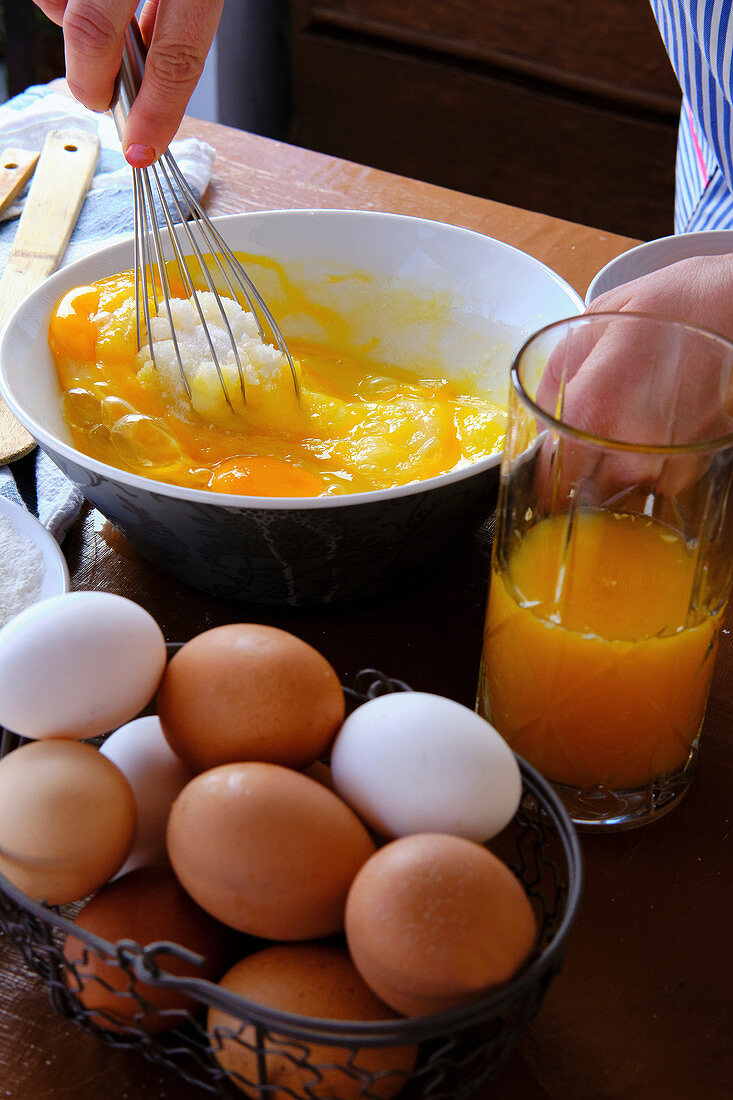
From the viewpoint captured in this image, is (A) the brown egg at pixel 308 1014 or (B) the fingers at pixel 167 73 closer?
(A) the brown egg at pixel 308 1014

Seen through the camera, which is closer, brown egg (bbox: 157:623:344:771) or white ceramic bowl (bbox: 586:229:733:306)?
brown egg (bbox: 157:623:344:771)

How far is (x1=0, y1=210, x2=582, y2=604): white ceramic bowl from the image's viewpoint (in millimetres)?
533

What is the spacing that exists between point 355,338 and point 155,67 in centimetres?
28

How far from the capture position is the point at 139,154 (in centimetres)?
63

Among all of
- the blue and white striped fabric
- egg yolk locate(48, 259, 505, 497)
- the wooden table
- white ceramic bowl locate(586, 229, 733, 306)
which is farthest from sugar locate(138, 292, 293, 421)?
the blue and white striped fabric

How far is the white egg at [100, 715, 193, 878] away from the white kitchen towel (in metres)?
0.34

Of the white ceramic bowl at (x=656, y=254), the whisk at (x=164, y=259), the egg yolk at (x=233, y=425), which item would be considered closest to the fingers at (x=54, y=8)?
the whisk at (x=164, y=259)

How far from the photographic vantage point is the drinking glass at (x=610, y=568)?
17.6 inches

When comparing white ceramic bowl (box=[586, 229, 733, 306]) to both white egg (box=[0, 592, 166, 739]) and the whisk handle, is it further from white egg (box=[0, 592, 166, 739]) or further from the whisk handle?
white egg (box=[0, 592, 166, 739])

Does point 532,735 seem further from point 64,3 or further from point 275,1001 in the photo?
point 64,3

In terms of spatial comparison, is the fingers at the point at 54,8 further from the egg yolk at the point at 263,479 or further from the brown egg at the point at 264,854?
the brown egg at the point at 264,854

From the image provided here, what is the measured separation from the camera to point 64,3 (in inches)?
27.0

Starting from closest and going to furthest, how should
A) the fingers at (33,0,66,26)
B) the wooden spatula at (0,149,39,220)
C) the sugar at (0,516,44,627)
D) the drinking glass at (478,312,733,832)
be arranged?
the drinking glass at (478,312,733,832)
the sugar at (0,516,44,627)
the fingers at (33,0,66,26)
the wooden spatula at (0,149,39,220)

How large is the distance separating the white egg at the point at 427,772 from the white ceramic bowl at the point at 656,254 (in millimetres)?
425
